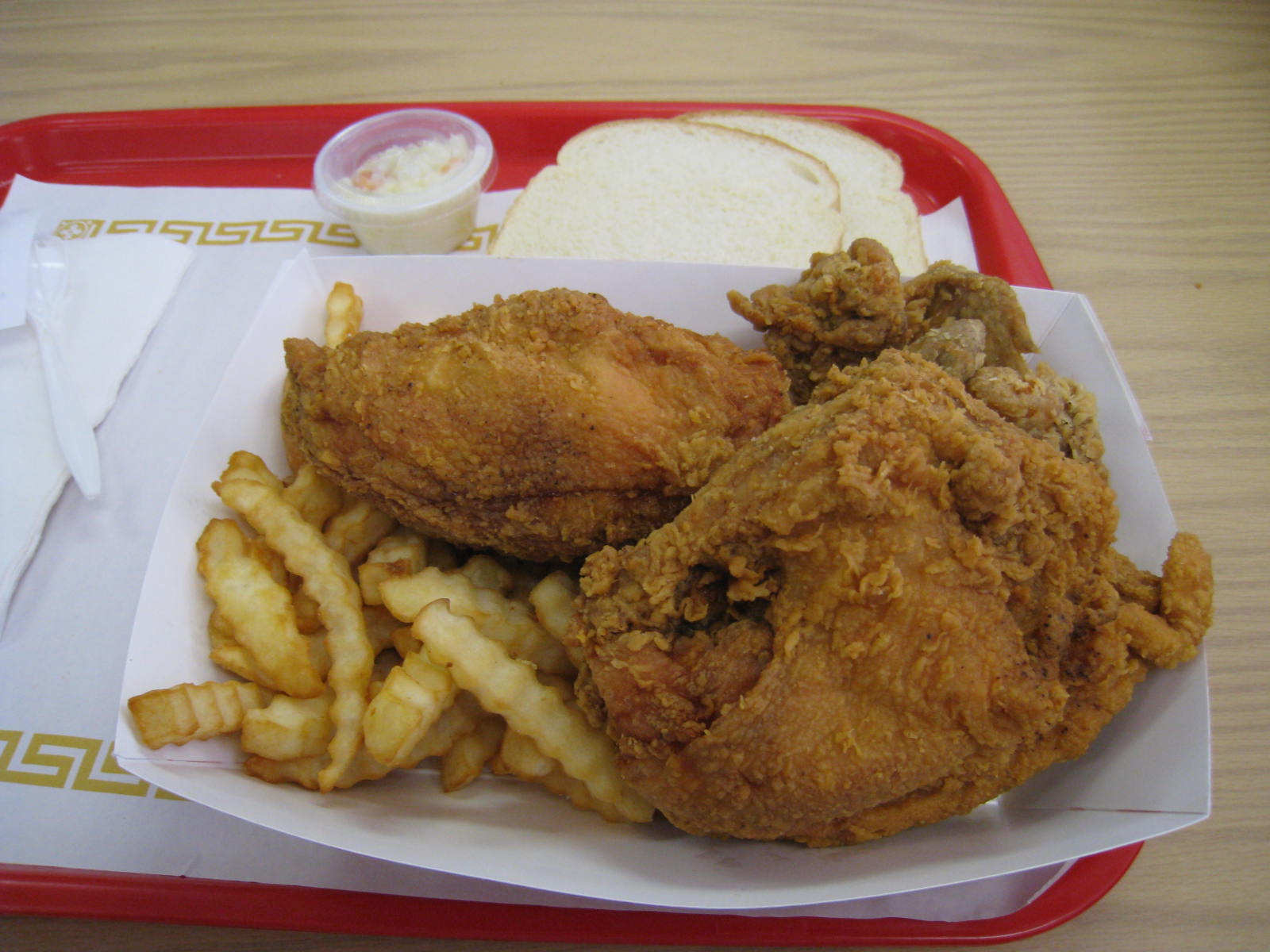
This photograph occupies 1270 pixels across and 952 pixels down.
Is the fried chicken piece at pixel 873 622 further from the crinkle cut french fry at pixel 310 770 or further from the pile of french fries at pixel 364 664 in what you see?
the crinkle cut french fry at pixel 310 770

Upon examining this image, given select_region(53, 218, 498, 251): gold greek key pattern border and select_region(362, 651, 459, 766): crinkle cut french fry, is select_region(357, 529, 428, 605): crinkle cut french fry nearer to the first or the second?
select_region(362, 651, 459, 766): crinkle cut french fry

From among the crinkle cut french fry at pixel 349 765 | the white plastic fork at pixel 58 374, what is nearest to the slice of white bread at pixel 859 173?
the crinkle cut french fry at pixel 349 765

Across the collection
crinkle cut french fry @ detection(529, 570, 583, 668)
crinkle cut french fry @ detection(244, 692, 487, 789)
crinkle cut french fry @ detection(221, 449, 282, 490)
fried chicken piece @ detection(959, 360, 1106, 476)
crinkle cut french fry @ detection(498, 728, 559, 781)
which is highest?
fried chicken piece @ detection(959, 360, 1106, 476)

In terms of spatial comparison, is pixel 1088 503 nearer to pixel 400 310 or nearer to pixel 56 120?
pixel 400 310

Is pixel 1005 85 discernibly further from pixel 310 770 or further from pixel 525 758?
pixel 310 770

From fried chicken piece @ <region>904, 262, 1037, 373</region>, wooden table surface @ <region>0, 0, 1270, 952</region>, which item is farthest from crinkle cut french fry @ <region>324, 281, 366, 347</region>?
wooden table surface @ <region>0, 0, 1270, 952</region>

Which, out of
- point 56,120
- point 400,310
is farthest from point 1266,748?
point 56,120

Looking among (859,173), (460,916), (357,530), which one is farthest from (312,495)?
(859,173)
